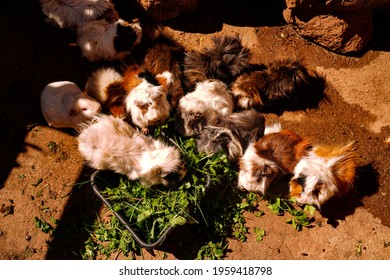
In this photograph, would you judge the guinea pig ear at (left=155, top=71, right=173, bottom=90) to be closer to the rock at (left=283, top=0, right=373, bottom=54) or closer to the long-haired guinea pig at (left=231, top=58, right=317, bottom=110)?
the long-haired guinea pig at (left=231, top=58, right=317, bottom=110)

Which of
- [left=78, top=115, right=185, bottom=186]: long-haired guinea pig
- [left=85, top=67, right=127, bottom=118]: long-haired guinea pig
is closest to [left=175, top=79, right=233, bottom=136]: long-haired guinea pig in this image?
[left=78, top=115, right=185, bottom=186]: long-haired guinea pig

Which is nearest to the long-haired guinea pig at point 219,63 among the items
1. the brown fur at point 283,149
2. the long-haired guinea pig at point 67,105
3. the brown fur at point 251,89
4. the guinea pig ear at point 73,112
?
the brown fur at point 251,89

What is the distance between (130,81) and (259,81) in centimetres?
147

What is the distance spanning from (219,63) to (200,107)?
624 mm

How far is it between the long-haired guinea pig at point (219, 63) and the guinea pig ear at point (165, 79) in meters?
0.24

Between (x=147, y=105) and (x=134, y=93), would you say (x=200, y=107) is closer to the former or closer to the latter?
(x=147, y=105)

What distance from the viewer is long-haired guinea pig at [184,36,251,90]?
13.3 feet

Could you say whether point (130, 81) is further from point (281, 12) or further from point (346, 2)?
point (346, 2)

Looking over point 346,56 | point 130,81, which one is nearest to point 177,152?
point 130,81

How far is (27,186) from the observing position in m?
4.18

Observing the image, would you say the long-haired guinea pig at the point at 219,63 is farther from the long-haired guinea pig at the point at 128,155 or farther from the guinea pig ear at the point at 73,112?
the guinea pig ear at the point at 73,112

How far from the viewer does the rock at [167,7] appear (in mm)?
4383

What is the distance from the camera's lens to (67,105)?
393 centimetres

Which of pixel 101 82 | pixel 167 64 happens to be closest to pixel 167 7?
pixel 167 64
